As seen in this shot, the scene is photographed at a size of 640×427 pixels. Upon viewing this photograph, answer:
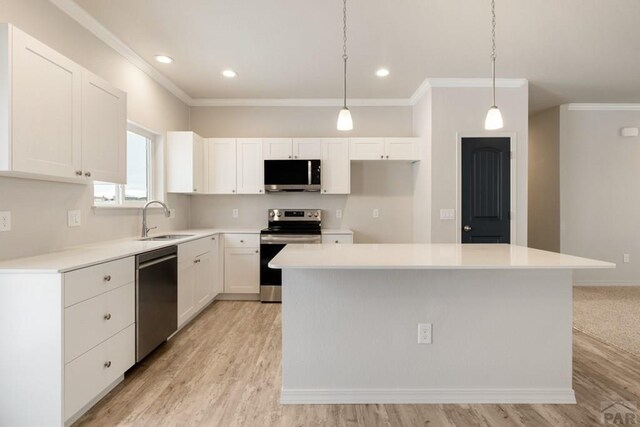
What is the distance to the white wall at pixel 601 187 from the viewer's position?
4.57m

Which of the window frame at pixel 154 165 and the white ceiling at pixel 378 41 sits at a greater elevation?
the white ceiling at pixel 378 41

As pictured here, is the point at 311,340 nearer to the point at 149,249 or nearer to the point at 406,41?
the point at 149,249

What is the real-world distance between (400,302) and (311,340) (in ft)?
1.97

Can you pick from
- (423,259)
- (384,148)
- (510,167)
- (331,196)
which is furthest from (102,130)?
(510,167)

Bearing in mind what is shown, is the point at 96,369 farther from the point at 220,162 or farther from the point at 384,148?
the point at 384,148

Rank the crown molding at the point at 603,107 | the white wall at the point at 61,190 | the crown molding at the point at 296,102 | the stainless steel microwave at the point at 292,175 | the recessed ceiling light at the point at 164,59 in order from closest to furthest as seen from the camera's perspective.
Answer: the white wall at the point at 61,190 < the recessed ceiling light at the point at 164,59 < the stainless steel microwave at the point at 292,175 < the crown molding at the point at 296,102 < the crown molding at the point at 603,107

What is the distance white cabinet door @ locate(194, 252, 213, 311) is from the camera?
332cm

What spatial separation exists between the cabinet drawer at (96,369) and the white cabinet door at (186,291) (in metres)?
0.74

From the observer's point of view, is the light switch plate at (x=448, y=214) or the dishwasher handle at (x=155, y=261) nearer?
the dishwasher handle at (x=155, y=261)

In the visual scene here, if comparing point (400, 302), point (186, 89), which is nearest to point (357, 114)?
point (186, 89)

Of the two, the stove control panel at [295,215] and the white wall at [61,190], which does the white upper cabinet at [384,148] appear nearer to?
→ the stove control panel at [295,215]

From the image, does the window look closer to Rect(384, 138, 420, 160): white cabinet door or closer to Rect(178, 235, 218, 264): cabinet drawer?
Rect(178, 235, 218, 264): cabinet drawer

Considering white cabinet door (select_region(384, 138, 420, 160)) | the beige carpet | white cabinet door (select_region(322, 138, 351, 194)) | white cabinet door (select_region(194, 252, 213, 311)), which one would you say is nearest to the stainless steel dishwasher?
white cabinet door (select_region(194, 252, 213, 311))

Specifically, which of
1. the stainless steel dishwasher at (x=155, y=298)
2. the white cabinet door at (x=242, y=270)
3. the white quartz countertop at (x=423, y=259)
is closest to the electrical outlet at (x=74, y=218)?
the stainless steel dishwasher at (x=155, y=298)
